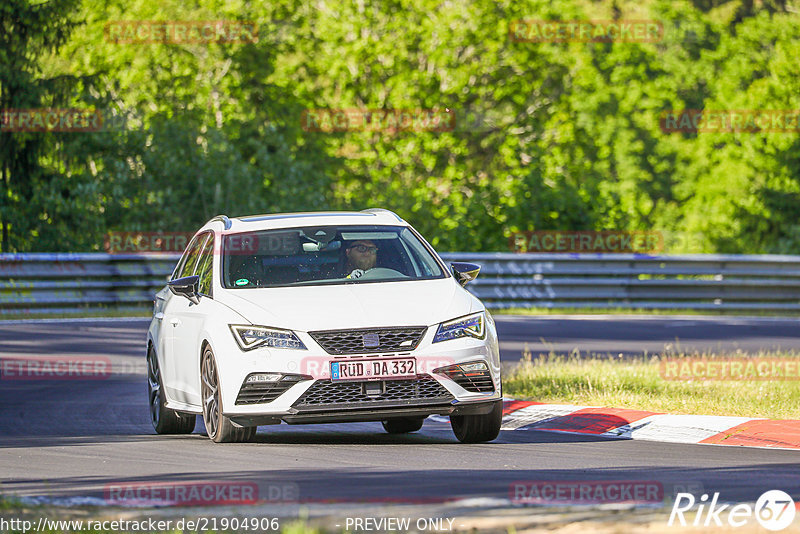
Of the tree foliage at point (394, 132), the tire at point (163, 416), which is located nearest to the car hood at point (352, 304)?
the tire at point (163, 416)

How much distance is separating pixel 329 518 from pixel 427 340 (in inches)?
129

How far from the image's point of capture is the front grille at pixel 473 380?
9.33 metres

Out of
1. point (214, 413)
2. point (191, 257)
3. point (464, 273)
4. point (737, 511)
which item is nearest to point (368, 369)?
point (214, 413)

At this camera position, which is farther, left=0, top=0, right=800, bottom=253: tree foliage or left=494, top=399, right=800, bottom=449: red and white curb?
left=0, top=0, right=800, bottom=253: tree foliage

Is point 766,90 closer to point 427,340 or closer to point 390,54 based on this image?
point 390,54

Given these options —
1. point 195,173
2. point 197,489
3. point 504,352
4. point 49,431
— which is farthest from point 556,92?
point 197,489

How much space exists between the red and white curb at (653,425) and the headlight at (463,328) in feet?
4.95

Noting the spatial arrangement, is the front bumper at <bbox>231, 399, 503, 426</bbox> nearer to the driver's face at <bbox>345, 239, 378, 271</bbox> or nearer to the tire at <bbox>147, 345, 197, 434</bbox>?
the driver's face at <bbox>345, 239, 378, 271</bbox>

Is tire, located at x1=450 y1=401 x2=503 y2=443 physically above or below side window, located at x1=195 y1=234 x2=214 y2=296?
below

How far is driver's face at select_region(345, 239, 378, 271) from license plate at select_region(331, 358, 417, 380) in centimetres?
127

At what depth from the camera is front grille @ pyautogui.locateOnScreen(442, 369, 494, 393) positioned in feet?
30.6

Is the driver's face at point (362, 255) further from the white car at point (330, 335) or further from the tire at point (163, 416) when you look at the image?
the tire at point (163, 416)

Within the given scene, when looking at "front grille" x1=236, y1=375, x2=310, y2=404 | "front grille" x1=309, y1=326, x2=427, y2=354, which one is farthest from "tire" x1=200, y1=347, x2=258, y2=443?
"front grille" x1=309, y1=326, x2=427, y2=354

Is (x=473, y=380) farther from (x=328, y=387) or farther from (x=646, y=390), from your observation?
Result: (x=646, y=390)
